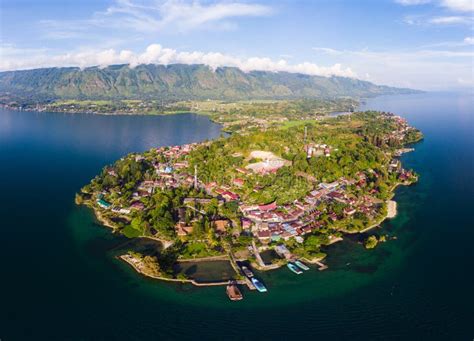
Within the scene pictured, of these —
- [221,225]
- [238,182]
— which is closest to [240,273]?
[221,225]

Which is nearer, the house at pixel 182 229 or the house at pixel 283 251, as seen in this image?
the house at pixel 283 251

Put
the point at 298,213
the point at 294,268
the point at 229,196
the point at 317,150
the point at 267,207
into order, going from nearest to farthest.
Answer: the point at 294,268
the point at 298,213
the point at 267,207
the point at 229,196
the point at 317,150

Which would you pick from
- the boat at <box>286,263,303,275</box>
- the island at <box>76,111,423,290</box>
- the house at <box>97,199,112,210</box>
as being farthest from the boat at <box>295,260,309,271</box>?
the house at <box>97,199,112,210</box>

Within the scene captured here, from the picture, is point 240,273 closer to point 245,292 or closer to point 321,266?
point 245,292

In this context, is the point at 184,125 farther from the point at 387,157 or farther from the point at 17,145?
the point at 387,157

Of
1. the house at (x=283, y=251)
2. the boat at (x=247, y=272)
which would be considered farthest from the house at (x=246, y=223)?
the boat at (x=247, y=272)

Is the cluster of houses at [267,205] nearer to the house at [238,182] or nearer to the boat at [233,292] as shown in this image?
the house at [238,182]
